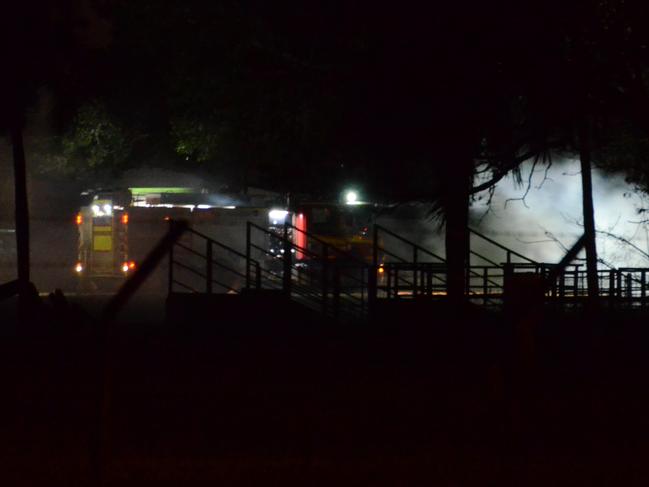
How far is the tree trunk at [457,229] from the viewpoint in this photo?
16859 millimetres

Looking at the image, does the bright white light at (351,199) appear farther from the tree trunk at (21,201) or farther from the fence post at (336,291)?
the tree trunk at (21,201)

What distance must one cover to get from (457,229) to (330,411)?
7349 millimetres

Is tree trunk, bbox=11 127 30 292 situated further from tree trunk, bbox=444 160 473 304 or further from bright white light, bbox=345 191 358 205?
bright white light, bbox=345 191 358 205

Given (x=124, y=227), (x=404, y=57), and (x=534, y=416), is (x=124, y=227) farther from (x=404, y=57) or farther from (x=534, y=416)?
(x=534, y=416)

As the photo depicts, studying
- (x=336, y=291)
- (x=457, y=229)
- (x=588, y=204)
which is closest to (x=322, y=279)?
(x=336, y=291)

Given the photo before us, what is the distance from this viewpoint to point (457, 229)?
57.8 feet

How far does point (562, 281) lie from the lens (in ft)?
66.3

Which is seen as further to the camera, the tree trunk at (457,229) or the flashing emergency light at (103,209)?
the flashing emergency light at (103,209)

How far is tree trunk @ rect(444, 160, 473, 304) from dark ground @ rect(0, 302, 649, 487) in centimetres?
101

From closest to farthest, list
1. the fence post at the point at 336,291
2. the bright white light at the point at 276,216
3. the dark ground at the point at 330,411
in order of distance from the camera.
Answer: the dark ground at the point at 330,411 → the fence post at the point at 336,291 → the bright white light at the point at 276,216

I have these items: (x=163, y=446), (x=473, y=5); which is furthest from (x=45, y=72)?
(x=163, y=446)

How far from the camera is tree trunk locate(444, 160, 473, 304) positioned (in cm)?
1686

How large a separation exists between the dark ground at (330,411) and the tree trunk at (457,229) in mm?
1014

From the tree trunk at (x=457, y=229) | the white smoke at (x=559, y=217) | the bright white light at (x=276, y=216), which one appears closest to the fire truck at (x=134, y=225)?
the bright white light at (x=276, y=216)
